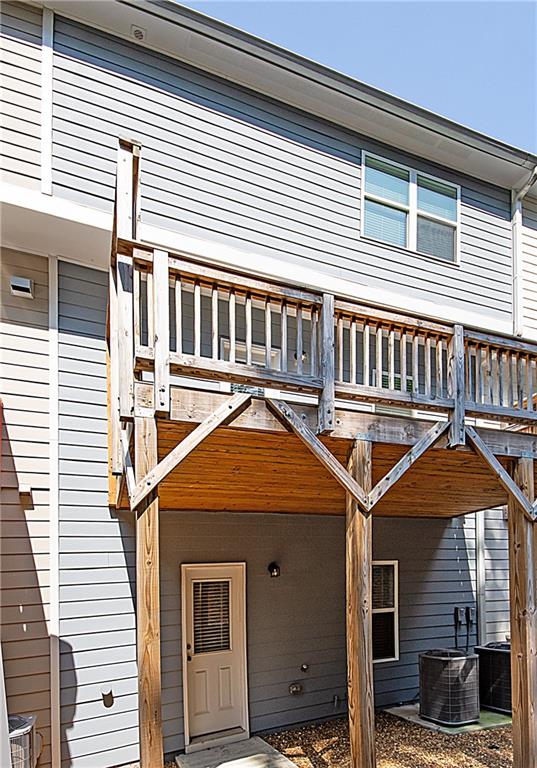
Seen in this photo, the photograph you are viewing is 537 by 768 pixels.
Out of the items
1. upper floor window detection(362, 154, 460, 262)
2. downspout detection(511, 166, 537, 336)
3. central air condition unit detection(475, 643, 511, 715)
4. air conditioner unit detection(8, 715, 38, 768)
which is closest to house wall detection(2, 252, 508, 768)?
air conditioner unit detection(8, 715, 38, 768)

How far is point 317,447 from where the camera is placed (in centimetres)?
429

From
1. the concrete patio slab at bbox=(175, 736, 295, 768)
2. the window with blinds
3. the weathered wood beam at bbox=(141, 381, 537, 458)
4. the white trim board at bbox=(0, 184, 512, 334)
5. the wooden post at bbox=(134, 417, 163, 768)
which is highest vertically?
the white trim board at bbox=(0, 184, 512, 334)

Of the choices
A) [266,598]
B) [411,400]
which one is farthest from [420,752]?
[411,400]

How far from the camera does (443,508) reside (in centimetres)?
730

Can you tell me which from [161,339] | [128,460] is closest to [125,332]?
[161,339]

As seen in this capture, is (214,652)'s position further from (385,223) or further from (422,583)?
(385,223)

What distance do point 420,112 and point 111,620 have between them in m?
6.54

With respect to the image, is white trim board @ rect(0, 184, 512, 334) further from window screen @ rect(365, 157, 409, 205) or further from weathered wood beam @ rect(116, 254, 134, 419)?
window screen @ rect(365, 157, 409, 205)

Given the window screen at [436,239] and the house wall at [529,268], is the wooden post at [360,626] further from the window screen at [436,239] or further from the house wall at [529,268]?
the house wall at [529,268]

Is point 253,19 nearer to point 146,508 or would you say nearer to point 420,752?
point 146,508

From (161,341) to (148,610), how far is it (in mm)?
1574

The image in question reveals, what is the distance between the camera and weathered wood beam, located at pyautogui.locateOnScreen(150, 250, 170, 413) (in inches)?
143

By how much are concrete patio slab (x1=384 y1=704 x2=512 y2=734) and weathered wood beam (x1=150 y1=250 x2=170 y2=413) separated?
5.11 metres

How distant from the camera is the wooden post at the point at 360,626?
13.5 ft
